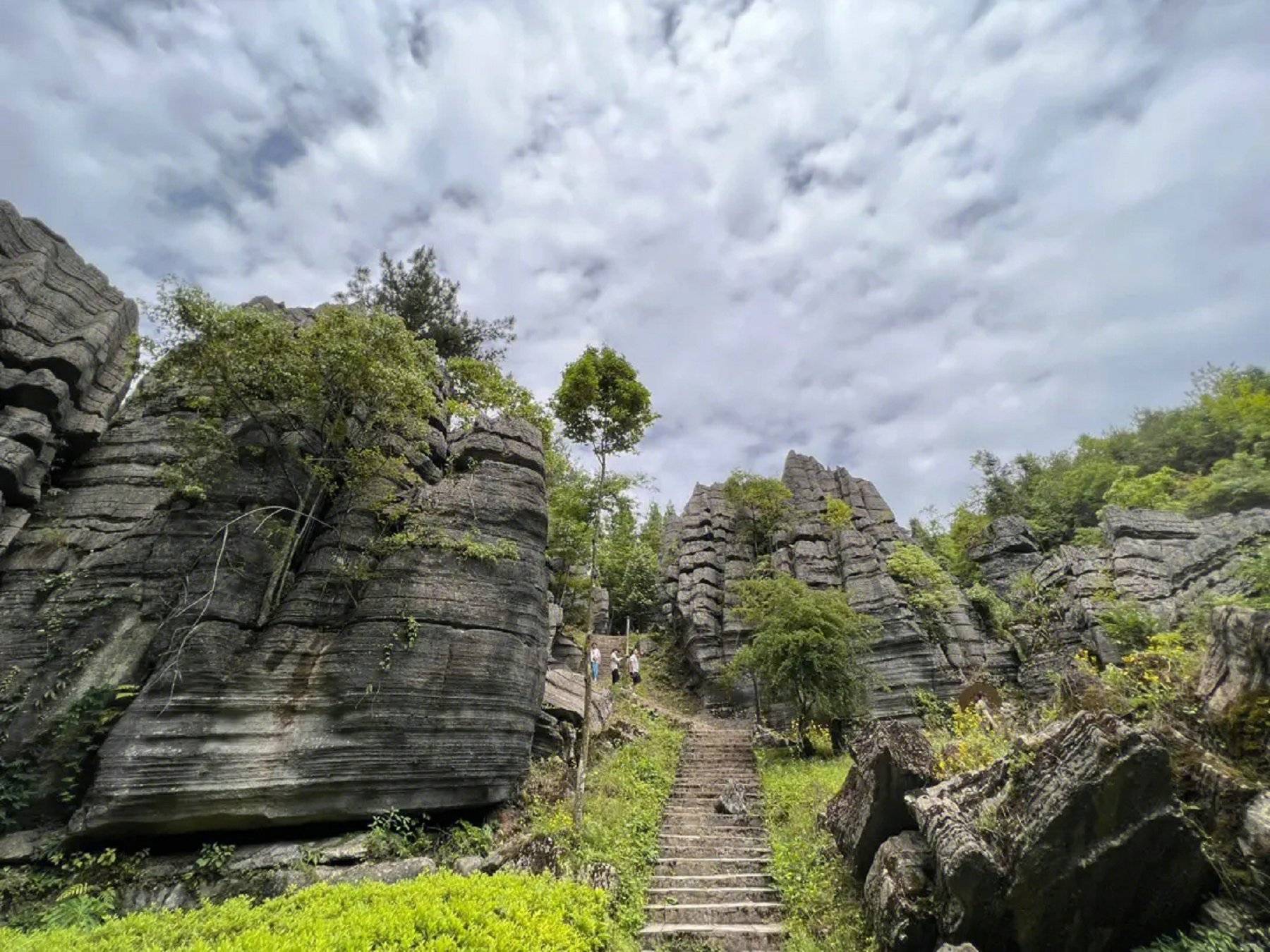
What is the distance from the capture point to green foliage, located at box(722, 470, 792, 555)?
2975cm

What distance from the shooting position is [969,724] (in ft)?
28.8

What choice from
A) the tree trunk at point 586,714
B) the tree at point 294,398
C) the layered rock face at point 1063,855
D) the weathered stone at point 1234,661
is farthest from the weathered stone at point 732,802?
the tree at point 294,398

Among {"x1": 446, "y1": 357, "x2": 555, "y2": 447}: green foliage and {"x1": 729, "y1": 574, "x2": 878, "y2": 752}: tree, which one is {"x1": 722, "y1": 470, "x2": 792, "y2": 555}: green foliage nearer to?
{"x1": 729, "y1": 574, "x2": 878, "y2": 752}: tree

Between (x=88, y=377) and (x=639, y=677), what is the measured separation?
21.4 m

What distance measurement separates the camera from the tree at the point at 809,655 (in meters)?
16.0

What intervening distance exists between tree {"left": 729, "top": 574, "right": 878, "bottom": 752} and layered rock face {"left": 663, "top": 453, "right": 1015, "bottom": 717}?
2.82 meters

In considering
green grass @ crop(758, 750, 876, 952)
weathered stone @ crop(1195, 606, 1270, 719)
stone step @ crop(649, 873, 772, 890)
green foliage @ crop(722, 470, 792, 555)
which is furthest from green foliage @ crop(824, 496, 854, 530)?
weathered stone @ crop(1195, 606, 1270, 719)

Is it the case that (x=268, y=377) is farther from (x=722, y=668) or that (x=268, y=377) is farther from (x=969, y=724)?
(x=722, y=668)

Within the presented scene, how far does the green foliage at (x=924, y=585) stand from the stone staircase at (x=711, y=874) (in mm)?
11707

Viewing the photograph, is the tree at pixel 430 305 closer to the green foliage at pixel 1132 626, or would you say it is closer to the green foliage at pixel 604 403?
the green foliage at pixel 604 403

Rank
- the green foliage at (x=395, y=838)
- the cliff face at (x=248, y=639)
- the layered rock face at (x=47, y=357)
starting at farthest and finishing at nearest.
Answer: the layered rock face at (x=47, y=357) → the green foliage at (x=395, y=838) → the cliff face at (x=248, y=639)

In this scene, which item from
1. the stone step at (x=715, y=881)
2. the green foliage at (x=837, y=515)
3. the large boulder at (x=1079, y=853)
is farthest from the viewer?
the green foliage at (x=837, y=515)

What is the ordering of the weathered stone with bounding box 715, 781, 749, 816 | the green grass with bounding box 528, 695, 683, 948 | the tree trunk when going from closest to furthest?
1. the green grass with bounding box 528, 695, 683, 948
2. the tree trunk
3. the weathered stone with bounding box 715, 781, 749, 816

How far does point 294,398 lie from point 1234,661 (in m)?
13.9
